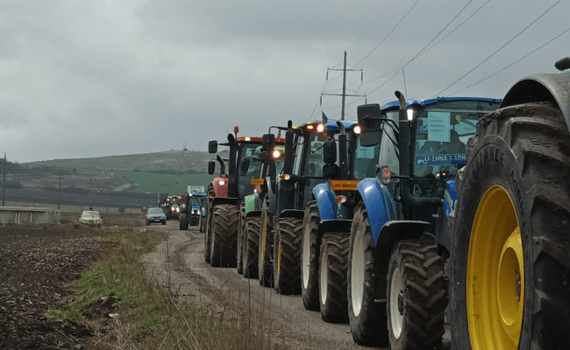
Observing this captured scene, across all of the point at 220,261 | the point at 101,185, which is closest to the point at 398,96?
the point at 220,261

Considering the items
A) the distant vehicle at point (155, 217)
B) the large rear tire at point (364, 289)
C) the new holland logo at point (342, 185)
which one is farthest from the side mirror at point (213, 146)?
the distant vehicle at point (155, 217)

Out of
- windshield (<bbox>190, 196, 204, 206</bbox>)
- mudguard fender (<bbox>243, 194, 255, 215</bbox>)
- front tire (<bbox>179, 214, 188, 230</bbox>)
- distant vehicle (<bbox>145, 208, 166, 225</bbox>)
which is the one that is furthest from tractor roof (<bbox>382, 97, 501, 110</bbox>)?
distant vehicle (<bbox>145, 208, 166, 225</bbox>)

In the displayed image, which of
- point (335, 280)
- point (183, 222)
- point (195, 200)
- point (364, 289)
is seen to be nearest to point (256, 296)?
point (335, 280)

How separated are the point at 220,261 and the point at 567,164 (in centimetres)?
1574

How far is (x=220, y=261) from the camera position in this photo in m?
18.3

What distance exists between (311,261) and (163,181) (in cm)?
15370

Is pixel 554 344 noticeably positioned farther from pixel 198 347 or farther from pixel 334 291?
pixel 334 291

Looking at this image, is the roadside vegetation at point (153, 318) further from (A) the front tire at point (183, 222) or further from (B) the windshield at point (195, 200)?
(B) the windshield at point (195, 200)

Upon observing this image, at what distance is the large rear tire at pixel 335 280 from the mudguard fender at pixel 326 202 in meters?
0.73

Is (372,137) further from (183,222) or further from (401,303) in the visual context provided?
(183,222)

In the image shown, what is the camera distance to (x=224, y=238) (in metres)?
18.2

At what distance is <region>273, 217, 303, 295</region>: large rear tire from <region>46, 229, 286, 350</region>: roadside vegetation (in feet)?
7.01

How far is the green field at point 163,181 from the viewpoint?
6147 inches

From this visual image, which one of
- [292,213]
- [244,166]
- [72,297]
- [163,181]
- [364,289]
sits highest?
[163,181]
